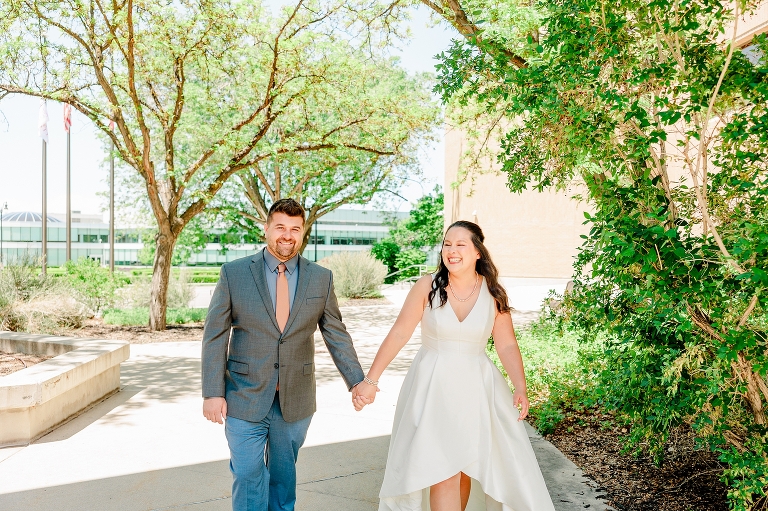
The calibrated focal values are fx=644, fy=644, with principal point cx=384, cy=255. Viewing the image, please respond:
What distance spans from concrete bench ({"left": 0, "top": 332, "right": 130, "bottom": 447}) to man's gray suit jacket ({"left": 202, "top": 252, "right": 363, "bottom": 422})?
307cm

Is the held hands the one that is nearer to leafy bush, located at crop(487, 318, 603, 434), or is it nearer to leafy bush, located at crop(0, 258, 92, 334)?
leafy bush, located at crop(487, 318, 603, 434)

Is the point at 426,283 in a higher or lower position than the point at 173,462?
higher

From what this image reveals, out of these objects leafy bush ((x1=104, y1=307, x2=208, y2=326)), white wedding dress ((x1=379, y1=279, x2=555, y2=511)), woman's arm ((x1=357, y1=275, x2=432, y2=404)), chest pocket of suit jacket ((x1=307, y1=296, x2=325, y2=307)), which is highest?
chest pocket of suit jacket ((x1=307, y1=296, x2=325, y2=307))

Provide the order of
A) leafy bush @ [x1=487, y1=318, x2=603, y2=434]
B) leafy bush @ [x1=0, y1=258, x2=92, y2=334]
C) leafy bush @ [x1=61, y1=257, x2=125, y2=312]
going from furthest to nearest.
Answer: leafy bush @ [x1=61, y1=257, x2=125, y2=312] < leafy bush @ [x1=0, y1=258, x2=92, y2=334] < leafy bush @ [x1=487, y1=318, x2=603, y2=434]

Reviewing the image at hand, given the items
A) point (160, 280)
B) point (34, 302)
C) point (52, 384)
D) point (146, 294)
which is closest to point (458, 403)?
point (52, 384)

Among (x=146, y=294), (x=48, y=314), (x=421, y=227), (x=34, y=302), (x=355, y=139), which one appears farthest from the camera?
(x=421, y=227)

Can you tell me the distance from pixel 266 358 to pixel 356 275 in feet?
74.9

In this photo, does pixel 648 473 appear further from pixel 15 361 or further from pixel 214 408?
pixel 15 361

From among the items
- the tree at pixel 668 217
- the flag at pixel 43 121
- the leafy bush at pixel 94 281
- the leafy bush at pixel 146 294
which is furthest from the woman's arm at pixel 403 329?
the flag at pixel 43 121

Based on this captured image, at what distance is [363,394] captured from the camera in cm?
407

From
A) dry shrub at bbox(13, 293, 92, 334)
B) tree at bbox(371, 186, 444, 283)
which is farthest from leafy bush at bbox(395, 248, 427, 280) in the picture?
dry shrub at bbox(13, 293, 92, 334)

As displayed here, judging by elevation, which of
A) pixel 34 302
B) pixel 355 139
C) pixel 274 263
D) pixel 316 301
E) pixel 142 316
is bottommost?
pixel 142 316

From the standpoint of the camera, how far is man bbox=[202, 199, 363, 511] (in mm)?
3701

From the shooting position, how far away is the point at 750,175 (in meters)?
3.89
